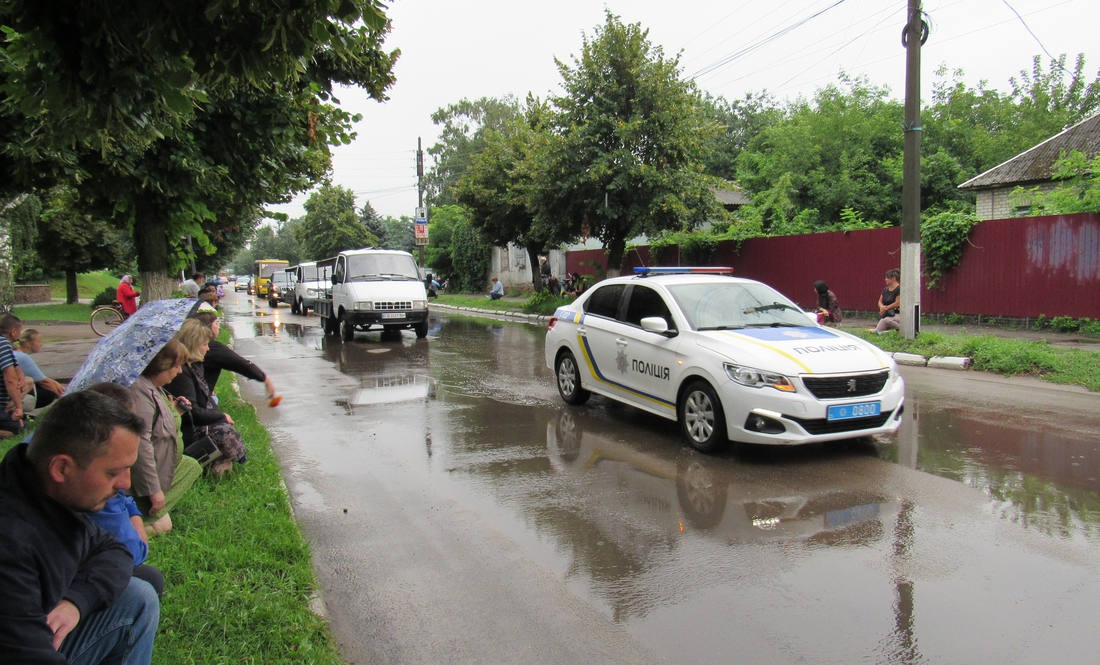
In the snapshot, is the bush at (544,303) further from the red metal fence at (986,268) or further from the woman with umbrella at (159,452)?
the woman with umbrella at (159,452)

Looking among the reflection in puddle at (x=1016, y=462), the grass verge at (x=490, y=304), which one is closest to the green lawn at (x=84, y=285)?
the grass verge at (x=490, y=304)

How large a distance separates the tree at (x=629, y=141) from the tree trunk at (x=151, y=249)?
10939 millimetres

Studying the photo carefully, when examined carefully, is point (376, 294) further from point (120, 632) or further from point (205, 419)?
point (120, 632)

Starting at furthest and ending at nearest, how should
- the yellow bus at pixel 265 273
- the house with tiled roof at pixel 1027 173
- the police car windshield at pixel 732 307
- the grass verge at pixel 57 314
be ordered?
the yellow bus at pixel 265 273 → the grass verge at pixel 57 314 → the house with tiled roof at pixel 1027 173 → the police car windshield at pixel 732 307

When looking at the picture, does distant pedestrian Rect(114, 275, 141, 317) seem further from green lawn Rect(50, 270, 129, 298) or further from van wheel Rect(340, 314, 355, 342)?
green lawn Rect(50, 270, 129, 298)

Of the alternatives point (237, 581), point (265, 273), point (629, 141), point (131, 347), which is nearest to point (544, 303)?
point (629, 141)

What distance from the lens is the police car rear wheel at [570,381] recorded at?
923cm

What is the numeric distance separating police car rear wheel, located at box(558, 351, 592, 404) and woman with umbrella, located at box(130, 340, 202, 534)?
5016 millimetres

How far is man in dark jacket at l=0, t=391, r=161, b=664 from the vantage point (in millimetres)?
2100

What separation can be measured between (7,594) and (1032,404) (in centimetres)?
1000

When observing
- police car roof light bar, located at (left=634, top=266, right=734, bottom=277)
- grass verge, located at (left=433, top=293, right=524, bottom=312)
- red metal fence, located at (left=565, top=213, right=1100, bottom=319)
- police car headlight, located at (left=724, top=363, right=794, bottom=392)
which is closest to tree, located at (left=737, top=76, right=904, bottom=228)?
red metal fence, located at (left=565, top=213, right=1100, bottom=319)

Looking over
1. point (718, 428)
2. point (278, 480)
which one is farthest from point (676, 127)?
point (278, 480)

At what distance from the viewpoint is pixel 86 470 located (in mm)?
2359

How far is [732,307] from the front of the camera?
7723 mm
